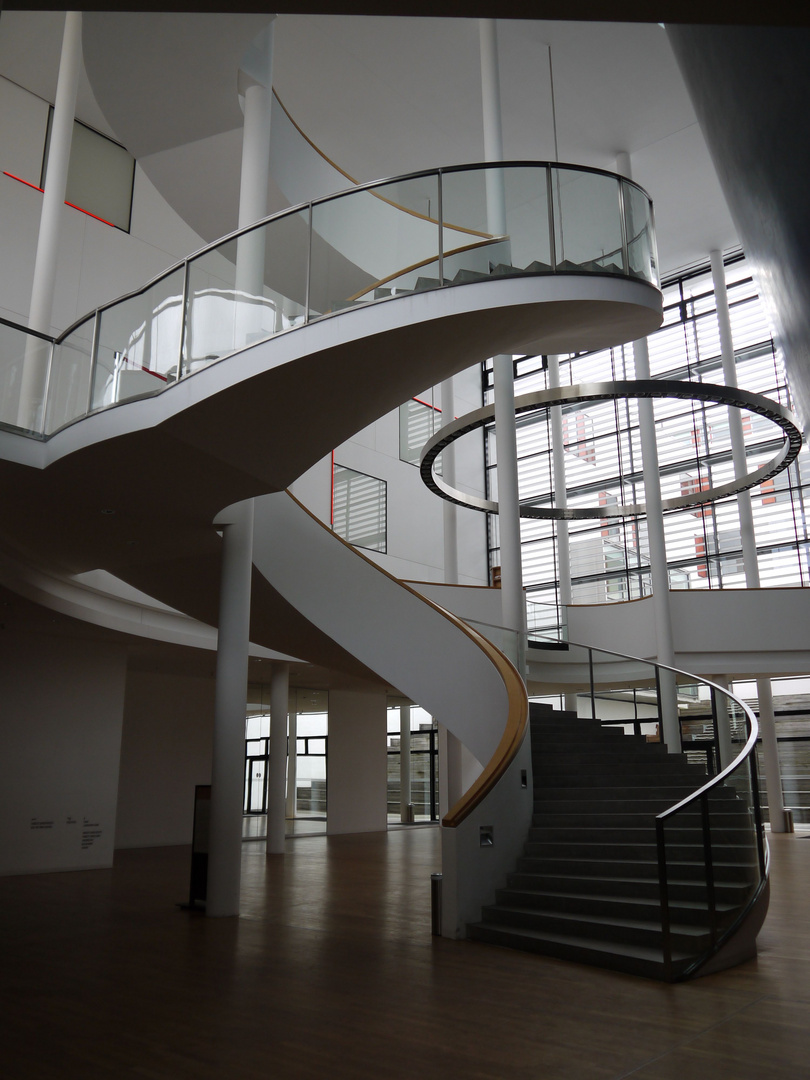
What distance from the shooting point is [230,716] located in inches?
343

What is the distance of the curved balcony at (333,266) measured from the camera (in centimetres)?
655

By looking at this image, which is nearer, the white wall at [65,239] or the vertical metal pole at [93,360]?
the vertical metal pole at [93,360]

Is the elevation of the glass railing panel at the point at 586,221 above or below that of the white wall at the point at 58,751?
above

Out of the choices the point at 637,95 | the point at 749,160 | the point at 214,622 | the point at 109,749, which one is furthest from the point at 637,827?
the point at 637,95

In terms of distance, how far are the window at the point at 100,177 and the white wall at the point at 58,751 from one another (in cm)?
801

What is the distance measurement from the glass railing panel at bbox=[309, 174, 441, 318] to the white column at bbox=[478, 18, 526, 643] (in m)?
6.08

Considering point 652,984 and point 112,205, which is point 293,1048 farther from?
point 112,205

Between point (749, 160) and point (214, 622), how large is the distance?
11682mm

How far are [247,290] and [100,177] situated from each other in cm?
1126

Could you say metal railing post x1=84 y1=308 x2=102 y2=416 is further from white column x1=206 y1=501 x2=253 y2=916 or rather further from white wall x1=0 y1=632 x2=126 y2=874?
white wall x1=0 y1=632 x2=126 y2=874

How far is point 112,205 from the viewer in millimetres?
16359

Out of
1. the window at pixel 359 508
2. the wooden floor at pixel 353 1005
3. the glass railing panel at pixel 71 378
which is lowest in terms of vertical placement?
the wooden floor at pixel 353 1005

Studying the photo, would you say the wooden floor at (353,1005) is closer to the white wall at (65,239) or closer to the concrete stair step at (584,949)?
the concrete stair step at (584,949)

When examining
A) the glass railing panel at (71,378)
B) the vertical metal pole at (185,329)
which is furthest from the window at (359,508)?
the vertical metal pole at (185,329)
